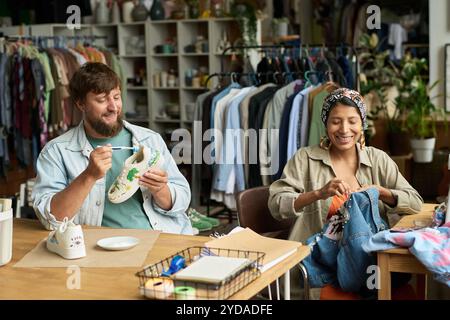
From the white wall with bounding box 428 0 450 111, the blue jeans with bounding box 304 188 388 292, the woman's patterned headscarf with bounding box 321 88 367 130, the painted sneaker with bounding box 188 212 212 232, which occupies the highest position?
the white wall with bounding box 428 0 450 111

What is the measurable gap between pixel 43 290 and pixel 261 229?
1319mm

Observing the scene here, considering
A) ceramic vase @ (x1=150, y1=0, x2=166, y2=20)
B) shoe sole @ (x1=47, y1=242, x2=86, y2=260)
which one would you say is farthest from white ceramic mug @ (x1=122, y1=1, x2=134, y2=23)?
shoe sole @ (x1=47, y1=242, x2=86, y2=260)

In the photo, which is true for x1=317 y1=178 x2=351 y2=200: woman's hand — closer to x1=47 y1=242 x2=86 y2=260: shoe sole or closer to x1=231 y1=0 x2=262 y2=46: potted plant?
x1=47 y1=242 x2=86 y2=260: shoe sole

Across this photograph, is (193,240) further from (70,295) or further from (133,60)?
(133,60)

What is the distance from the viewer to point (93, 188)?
270 centimetres

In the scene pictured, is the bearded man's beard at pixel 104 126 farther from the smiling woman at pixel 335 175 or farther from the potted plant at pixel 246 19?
the potted plant at pixel 246 19

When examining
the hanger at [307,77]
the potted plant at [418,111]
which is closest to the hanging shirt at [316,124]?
the hanger at [307,77]

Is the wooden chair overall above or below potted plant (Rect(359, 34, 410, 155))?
below

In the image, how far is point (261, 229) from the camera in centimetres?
306

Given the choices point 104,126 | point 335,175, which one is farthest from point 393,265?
point 104,126

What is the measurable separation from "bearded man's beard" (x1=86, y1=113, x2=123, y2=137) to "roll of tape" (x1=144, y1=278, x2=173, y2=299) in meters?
1.06

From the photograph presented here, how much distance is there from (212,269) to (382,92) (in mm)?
4739

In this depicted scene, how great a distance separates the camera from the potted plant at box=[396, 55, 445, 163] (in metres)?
5.88

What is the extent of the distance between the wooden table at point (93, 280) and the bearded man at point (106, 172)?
403 millimetres
